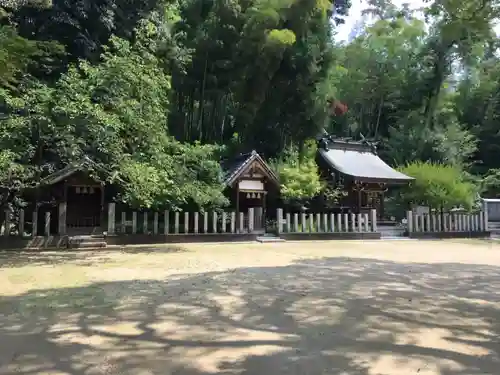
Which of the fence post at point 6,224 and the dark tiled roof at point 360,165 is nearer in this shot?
the fence post at point 6,224

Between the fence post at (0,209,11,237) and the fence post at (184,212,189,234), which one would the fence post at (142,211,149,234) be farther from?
the fence post at (0,209,11,237)

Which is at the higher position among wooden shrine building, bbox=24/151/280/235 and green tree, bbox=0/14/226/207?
green tree, bbox=0/14/226/207

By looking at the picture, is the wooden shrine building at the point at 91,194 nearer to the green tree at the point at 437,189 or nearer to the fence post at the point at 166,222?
the fence post at the point at 166,222

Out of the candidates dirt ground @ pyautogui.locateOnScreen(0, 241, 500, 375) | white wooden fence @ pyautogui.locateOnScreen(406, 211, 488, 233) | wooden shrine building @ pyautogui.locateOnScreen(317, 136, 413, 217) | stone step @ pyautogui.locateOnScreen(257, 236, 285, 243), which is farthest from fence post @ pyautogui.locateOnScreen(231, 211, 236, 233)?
white wooden fence @ pyautogui.locateOnScreen(406, 211, 488, 233)

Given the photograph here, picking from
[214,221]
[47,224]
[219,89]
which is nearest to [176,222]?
[214,221]

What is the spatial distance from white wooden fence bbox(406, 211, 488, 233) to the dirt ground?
9.60 m

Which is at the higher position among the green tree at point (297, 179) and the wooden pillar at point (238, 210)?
the green tree at point (297, 179)

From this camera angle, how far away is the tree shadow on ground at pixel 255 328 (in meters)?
3.06

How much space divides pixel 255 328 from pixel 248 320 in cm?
28

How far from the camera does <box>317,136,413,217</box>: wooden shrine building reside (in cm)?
1861

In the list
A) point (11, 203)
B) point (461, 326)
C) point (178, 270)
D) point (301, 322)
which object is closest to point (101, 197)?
point (11, 203)

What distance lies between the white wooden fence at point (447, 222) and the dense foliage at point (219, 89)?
2.25 meters

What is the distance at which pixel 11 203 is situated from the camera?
1165 centimetres

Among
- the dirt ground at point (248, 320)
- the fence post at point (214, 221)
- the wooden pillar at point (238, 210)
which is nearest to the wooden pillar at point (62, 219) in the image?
the fence post at point (214, 221)
